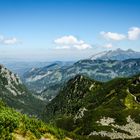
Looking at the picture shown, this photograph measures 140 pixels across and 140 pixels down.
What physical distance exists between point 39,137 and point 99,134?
149460 mm

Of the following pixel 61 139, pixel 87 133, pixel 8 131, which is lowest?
pixel 87 133

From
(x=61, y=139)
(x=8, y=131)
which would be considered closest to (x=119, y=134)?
(x=61, y=139)

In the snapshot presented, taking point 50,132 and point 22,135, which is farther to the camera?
point 50,132

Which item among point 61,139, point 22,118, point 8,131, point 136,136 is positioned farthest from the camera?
point 136,136

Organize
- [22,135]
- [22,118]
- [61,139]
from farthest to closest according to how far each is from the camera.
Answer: [61,139]
[22,118]
[22,135]

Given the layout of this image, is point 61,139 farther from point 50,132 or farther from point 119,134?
point 119,134

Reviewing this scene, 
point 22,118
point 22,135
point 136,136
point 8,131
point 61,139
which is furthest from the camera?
point 136,136

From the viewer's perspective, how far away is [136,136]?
189 meters

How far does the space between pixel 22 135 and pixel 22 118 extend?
4622 millimetres

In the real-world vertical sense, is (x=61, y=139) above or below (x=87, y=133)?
above

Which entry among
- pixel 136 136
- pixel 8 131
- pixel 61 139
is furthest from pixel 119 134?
pixel 8 131

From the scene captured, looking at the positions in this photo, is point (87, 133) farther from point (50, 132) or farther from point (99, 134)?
point (50, 132)

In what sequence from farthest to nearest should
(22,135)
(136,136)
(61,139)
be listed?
(136,136) < (61,139) < (22,135)

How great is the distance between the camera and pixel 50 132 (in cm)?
4997
